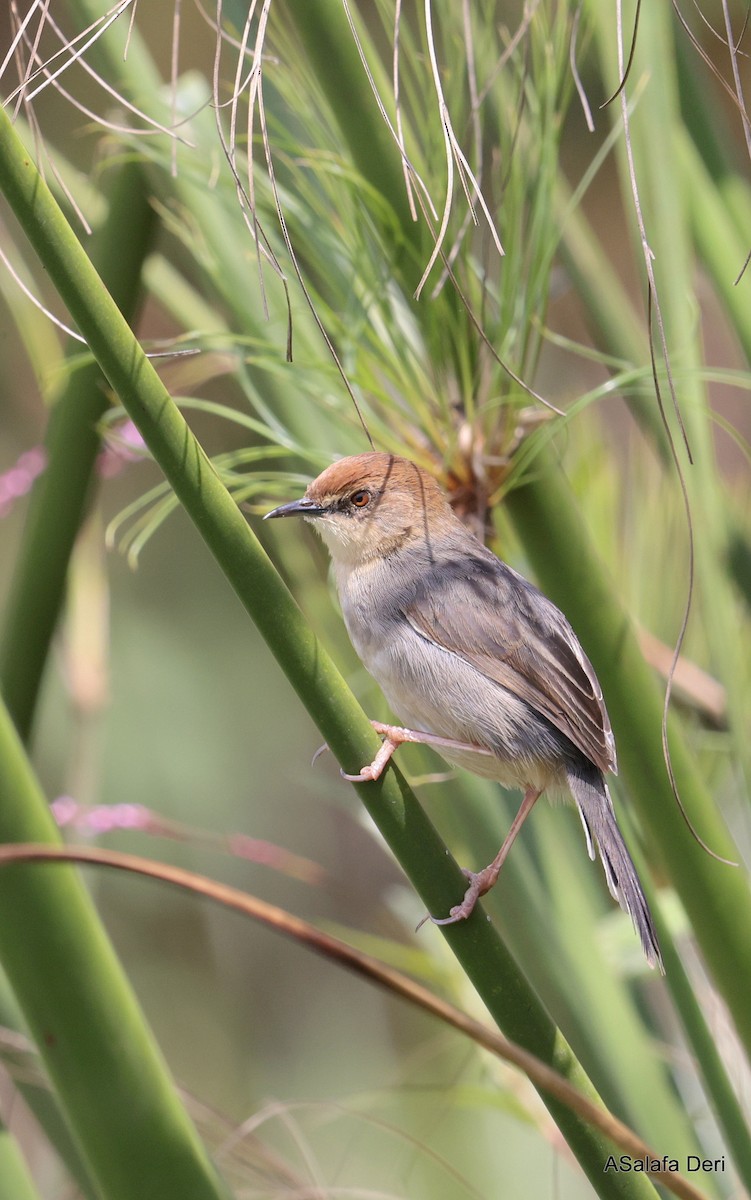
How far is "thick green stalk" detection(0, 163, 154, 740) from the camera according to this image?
4.91 ft

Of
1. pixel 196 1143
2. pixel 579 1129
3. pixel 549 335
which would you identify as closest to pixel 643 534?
pixel 549 335

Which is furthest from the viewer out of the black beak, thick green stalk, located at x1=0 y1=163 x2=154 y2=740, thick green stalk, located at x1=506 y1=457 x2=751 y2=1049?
the black beak

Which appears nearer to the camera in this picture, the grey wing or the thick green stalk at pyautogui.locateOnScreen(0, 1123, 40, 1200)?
the thick green stalk at pyautogui.locateOnScreen(0, 1123, 40, 1200)

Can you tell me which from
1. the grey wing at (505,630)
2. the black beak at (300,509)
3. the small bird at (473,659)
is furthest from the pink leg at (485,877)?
the black beak at (300,509)

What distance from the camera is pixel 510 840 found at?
1.38m

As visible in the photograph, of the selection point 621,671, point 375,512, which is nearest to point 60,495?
point 375,512

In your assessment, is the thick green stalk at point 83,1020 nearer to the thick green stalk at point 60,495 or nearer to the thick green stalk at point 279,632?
the thick green stalk at point 279,632

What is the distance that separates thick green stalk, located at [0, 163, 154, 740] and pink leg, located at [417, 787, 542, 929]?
0.61m

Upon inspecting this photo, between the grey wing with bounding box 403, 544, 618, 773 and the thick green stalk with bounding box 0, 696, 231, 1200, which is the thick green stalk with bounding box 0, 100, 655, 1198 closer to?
the thick green stalk with bounding box 0, 696, 231, 1200

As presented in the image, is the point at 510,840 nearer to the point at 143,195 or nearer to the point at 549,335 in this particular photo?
the point at 549,335

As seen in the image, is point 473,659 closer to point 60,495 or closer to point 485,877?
point 485,877

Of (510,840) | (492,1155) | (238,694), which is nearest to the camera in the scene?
(510,840)

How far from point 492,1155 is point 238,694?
2219 millimetres

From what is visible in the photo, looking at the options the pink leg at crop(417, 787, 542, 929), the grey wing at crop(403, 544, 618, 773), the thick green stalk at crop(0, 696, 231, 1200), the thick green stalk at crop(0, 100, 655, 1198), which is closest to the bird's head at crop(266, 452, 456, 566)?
the grey wing at crop(403, 544, 618, 773)
